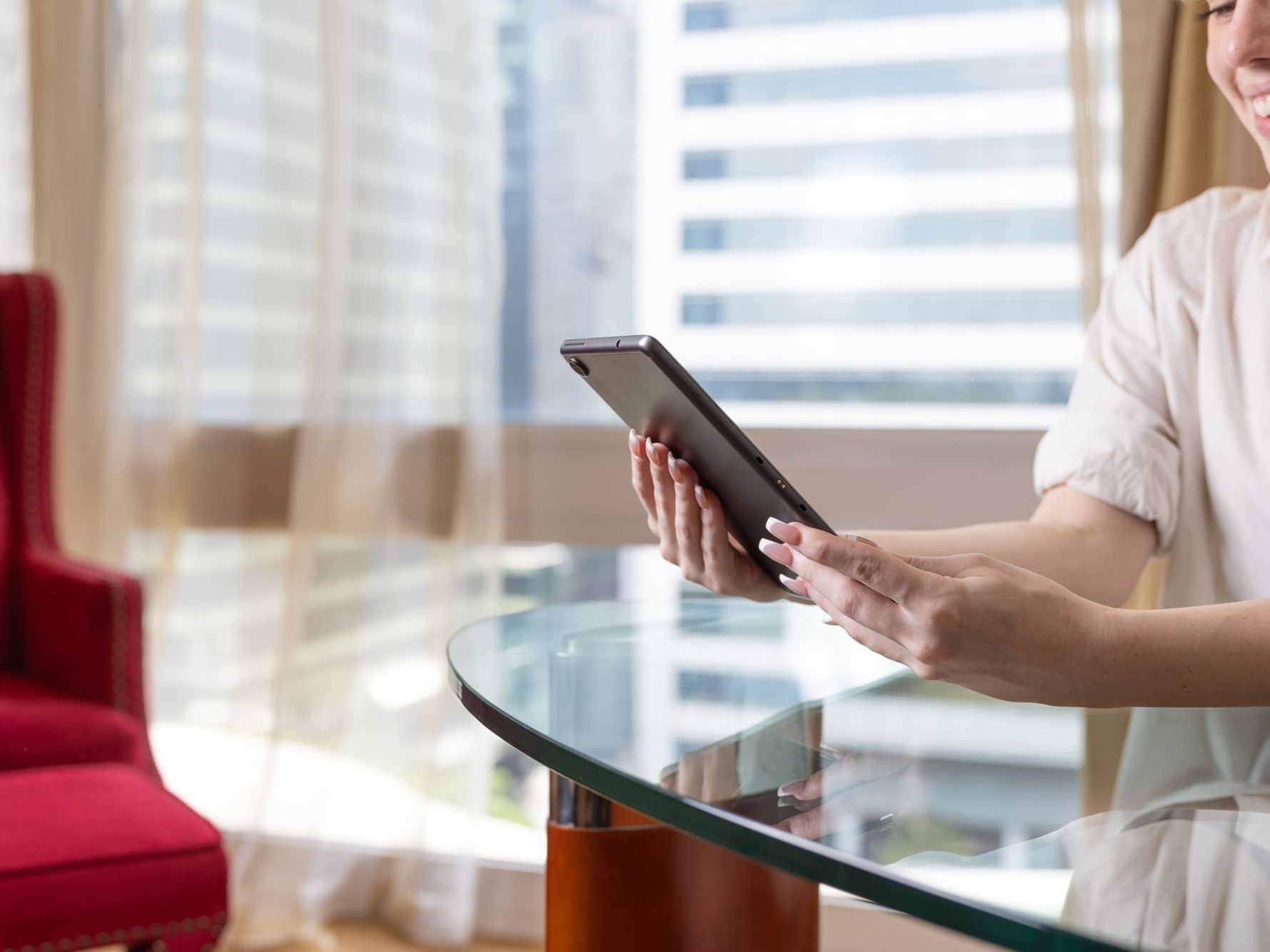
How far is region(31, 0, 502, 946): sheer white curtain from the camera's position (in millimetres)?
2324

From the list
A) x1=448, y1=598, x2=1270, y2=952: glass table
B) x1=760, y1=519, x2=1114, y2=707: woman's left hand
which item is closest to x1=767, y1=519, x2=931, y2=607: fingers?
x1=760, y1=519, x2=1114, y2=707: woman's left hand

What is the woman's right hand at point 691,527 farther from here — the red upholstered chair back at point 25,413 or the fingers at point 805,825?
the red upholstered chair back at point 25,413

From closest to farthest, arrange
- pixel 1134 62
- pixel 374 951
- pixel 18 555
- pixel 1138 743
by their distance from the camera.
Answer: pixel 1138 743 < pixel 1134 62 < pixel 18 555 < pixel 374 951

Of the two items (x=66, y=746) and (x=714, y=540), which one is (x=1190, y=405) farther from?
(x=66, y=746)

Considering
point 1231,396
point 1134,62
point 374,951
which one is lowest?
point 374,951

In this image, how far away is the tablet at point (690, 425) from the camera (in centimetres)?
92

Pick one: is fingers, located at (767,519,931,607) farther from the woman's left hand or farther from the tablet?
the tablet

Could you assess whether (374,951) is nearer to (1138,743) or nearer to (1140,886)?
(1138,743)

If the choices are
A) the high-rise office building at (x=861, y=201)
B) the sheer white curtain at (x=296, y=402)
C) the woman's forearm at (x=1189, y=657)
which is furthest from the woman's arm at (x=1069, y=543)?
the sheer white curtain at (x=296, y=402)

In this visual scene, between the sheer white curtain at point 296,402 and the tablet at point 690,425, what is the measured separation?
1.31 m

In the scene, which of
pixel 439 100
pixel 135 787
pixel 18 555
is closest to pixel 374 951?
pixel 135 787

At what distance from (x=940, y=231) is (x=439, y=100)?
922mm

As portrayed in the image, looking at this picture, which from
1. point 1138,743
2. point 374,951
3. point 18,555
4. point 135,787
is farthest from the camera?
point 374,951

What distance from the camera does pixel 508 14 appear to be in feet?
7.93
